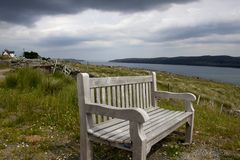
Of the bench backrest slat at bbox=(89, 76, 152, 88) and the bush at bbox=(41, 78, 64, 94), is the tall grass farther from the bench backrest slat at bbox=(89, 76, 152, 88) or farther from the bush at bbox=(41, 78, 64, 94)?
the bench backrest slat at bbox=(89, 76, 152, 88)

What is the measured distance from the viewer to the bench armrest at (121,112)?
3.25 metres

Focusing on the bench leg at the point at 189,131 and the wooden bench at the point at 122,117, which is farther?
the bench leg at the point at 189,131

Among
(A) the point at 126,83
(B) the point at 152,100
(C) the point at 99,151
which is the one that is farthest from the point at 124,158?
(B) the point at 152,100

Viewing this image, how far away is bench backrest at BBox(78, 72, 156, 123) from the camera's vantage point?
4.09 metres

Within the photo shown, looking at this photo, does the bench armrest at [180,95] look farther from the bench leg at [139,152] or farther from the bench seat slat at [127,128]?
the bench leg at [139,152]

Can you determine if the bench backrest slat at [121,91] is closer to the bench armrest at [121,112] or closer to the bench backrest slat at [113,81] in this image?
the bench backrest slat at [113,81]

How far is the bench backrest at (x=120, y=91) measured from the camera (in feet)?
13.4

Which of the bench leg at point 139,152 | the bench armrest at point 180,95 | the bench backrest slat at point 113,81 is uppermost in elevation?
the bench backrest slat at point 113,81

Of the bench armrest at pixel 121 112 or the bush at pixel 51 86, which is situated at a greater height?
the bench armrest at pixel 121 112

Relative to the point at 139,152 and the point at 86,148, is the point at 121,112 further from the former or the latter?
the point at 86,148

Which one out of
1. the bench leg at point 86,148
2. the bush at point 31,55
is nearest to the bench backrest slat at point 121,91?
the bench leg at point 86,148

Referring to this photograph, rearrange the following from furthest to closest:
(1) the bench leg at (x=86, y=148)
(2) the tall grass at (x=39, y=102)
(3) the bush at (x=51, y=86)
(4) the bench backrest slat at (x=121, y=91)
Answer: (3) the bush at (x=51, y=86) → (2) the tall grass at (x=39, y=102) → (4) the bench backrest slat at (x=121, y=91) → (1) the bench leg at (x=86, y=148)

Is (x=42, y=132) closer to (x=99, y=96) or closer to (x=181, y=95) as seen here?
(x=99, y=96)

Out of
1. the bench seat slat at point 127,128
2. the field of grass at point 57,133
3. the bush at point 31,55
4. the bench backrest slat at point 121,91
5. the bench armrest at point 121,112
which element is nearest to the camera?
the bench armrest at point 121,112
